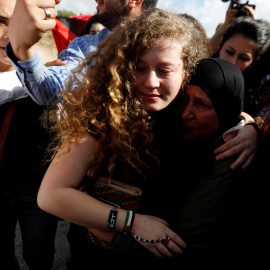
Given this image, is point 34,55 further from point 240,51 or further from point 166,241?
point 240,51

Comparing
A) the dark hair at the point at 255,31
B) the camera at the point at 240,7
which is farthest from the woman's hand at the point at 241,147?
the camera at the point at 240,7

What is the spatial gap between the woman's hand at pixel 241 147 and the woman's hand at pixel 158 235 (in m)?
0.41

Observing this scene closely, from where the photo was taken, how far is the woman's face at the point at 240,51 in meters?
2.21

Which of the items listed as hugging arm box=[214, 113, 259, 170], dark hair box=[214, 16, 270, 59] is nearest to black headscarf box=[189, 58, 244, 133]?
hugging arm box=[214, 113, 259, 170]

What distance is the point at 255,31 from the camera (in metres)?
2.23

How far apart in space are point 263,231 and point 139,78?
2.85 feet

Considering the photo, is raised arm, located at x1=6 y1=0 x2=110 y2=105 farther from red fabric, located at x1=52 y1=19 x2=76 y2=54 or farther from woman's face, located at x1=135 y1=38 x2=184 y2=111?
red fabric, located at x1=52 y1=19 x2=76 y2=54

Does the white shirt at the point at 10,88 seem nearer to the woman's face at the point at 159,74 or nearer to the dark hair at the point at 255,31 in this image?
the woman's face at the point at 159,74

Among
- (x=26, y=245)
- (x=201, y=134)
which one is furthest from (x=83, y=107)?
(x=26, y=245)

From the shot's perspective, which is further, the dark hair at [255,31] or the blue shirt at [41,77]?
the dark hair at [255,31]

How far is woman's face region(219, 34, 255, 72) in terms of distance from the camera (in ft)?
7.24

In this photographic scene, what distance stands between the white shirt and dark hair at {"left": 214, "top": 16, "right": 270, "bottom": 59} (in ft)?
6.61

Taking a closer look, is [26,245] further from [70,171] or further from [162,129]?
[162,129]

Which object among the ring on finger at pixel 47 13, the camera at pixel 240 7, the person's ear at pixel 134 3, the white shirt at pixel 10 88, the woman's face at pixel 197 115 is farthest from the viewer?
the camera at pixel 240 7
